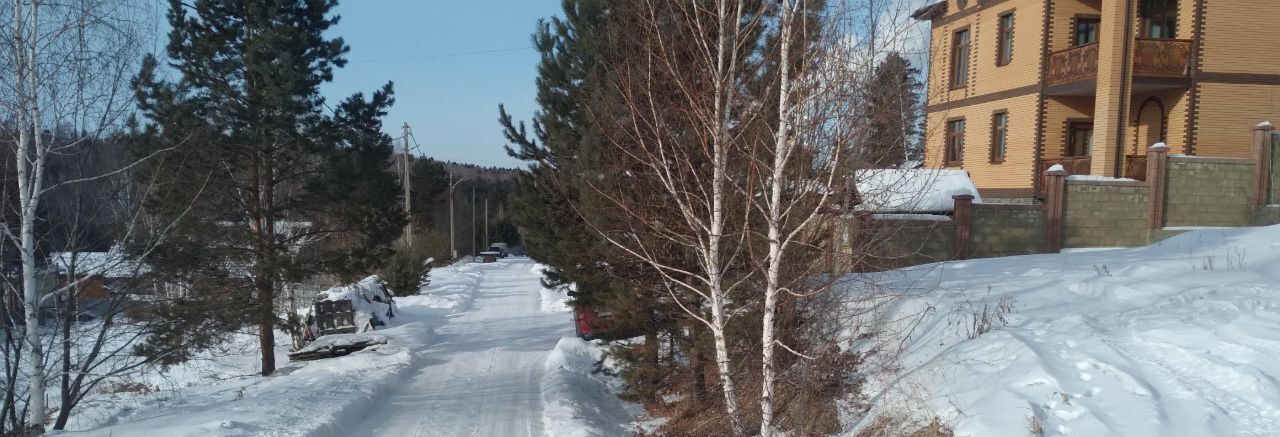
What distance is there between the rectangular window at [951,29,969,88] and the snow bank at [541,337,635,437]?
1444 cm

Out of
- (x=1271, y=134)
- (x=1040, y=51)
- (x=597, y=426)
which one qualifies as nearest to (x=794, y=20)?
(x=597, y=426)

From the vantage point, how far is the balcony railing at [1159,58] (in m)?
16.0

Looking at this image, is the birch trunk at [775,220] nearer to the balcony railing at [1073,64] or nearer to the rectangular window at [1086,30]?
the balcony railing at [1073,64]

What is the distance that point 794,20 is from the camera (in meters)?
6.11

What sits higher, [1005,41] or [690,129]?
[1005,41]

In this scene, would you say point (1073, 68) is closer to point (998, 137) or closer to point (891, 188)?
point (998, 137)

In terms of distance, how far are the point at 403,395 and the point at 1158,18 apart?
1957cm

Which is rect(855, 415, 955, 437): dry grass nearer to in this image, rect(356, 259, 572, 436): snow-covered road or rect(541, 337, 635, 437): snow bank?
rect(541, 337, 635, 437): snow bank

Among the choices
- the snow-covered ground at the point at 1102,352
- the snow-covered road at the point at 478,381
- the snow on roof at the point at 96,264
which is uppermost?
the snow on roof at the point at 96,264

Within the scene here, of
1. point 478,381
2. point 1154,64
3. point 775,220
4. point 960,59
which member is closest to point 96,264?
point 478,381

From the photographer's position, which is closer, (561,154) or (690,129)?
(690,129)

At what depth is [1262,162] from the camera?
1362 centimetres

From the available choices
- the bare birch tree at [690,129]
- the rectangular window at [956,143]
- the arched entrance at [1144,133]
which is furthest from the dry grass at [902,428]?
the rectangular window at [956,143]

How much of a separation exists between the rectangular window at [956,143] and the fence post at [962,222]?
8.63 meters
